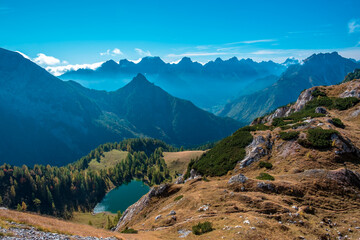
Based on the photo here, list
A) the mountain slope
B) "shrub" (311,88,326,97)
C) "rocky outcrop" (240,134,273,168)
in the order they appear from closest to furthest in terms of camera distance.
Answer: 1. the mountain slope
2. "rocky outcrop" (240,134,273,168)
3. "shrub" (311,88,326,97)

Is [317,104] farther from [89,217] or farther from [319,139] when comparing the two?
[89,217]

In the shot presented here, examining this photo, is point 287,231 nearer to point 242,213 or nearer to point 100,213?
point 242,213

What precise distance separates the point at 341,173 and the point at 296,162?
1111 cm

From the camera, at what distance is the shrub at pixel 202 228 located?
2844 centimetres

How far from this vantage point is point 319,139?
5153cm

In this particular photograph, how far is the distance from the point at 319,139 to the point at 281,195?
2557 cm

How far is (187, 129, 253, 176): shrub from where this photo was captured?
2414 inches

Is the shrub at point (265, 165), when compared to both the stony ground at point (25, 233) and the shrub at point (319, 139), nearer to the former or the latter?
the shrub at point (319, 139)

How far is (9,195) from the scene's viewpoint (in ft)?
637

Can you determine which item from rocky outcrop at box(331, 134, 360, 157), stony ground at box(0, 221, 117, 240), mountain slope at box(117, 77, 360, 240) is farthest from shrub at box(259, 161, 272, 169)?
stony ground at box(0, 221, 117, 240)

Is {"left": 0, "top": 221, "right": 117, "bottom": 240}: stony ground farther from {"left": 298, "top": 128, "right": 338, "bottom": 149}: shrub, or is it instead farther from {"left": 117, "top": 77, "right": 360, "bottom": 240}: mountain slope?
{"left": 298, "top": 128, "right": 338, "bottom": 149}: shrub

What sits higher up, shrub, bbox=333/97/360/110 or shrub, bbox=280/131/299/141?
shrub, bbox=333/97/360/110

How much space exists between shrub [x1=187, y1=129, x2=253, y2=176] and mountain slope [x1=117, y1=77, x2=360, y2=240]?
2.94ft

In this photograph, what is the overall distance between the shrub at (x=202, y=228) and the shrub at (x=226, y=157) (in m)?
31.1
